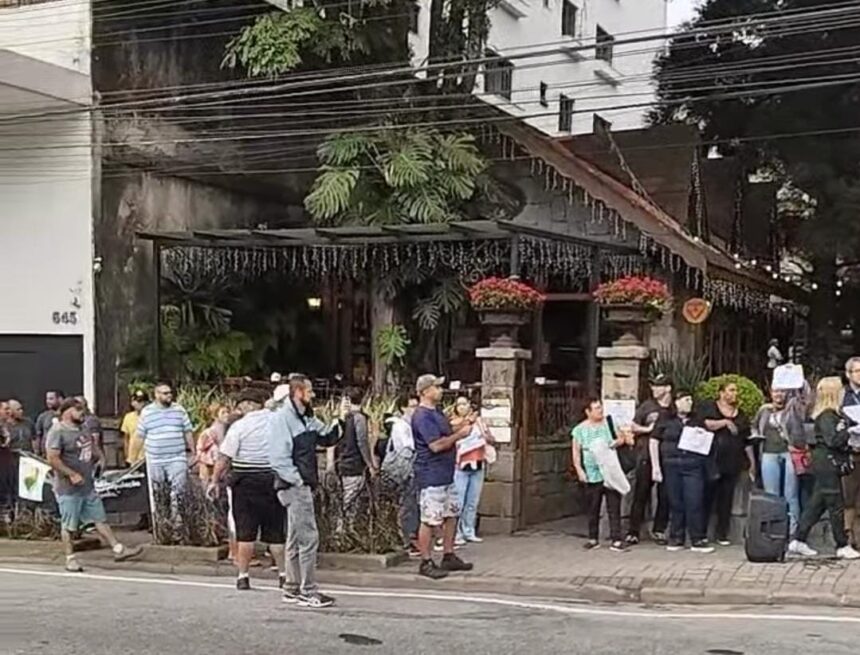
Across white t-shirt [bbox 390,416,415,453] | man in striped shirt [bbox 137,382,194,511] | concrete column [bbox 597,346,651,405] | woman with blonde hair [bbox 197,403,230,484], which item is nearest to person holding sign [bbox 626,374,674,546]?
concrete column [bbox 597,346,651,405]

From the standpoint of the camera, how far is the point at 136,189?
1998cm

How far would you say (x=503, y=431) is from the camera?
14.5 m

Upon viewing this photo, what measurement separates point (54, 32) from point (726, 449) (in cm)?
1288

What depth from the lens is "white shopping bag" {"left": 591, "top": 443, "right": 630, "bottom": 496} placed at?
1295 cm

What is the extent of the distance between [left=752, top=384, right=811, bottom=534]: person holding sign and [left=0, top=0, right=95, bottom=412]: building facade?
36.4ft

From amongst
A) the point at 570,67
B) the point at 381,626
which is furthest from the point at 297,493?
the point at 570,67

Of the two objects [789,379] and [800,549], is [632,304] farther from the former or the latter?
[800,549]

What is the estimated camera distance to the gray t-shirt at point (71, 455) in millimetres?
12484

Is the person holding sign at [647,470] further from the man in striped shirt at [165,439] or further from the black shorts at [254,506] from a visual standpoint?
the man in striped shirt at [165,439]

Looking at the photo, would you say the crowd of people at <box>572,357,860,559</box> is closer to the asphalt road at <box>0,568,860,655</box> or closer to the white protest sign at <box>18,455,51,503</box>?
the asphalt road at <box>0,568,860,655</box>

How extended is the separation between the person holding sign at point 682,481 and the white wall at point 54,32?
11.6 metres

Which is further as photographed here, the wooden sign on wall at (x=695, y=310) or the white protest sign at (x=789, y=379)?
the wooden sign on wall at (x=695, y=310)

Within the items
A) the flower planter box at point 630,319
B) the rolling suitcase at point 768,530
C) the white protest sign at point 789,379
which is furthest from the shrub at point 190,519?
the white protest sign at point 789,379

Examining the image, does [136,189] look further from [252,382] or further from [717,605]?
[717,605]
